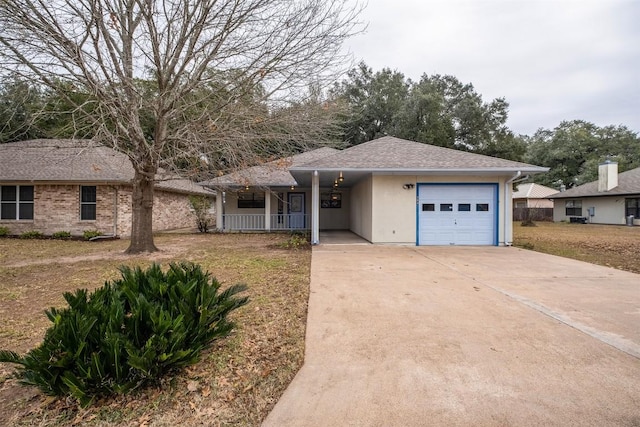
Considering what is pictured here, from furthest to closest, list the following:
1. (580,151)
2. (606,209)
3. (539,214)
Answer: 1. (580,151)
2. (539,214)
3. (606,209)

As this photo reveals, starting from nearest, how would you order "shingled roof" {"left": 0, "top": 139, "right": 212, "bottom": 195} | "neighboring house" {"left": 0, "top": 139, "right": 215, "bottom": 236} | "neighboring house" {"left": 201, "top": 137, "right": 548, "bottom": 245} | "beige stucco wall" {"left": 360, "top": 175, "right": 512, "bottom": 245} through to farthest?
"neighboring house" {"left": 201, "top": 137, "right": 548, "bottom": 245}
"beige stucco wall" {"left": 360, "top": 175, "right": 512, "bottom": 245}
"shingled roof" {"left": 0, "top": 139, "right": 212, "bottom": 195}
"neighboring house" {"left": 0, "top": 139, "right": 215, "bottom": 236}

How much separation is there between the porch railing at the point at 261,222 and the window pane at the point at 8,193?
8850 mm

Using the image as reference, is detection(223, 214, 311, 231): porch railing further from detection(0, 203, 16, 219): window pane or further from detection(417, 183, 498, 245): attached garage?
detection(0, 203, 16, 219): window pane

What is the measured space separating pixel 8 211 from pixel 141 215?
9.46 metres

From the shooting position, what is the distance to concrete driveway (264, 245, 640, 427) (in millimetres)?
2352

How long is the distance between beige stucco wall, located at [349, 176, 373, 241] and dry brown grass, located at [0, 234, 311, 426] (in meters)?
4.91

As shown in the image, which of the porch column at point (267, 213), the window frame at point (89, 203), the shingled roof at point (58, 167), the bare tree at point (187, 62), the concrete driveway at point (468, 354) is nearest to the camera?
the concrete driveway at point (468, 354)

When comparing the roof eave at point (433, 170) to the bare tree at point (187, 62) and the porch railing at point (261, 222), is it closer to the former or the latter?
the bare tree at point (187, 62)

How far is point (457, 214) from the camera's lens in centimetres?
1175

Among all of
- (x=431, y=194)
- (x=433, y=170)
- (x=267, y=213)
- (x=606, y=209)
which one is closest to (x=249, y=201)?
(x=267, y=213)

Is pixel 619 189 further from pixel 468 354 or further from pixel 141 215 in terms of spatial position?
pixel 141 215

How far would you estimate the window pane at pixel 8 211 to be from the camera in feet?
48.2

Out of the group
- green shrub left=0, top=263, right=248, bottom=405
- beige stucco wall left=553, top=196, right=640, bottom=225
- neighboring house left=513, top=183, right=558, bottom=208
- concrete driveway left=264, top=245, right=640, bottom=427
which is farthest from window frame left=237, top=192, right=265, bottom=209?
neighboring house left=513, top=183, right=558, bottom=208

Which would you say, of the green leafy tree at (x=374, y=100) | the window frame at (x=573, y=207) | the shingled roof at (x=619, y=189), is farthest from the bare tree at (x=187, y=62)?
the window frame at (x=573, y=207)
